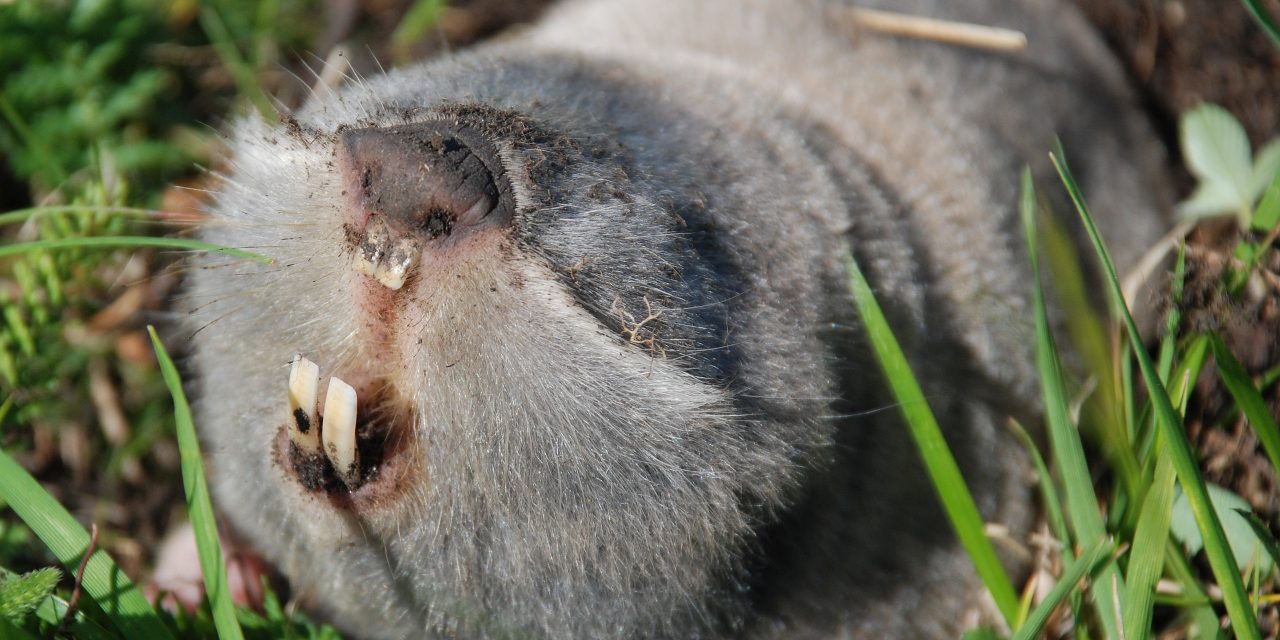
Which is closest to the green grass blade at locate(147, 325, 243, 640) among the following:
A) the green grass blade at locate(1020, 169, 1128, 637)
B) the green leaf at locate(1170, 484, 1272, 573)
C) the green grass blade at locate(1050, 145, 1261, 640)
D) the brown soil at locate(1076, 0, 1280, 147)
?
the green grass blade at locate(1020, 169, 1128, 637)

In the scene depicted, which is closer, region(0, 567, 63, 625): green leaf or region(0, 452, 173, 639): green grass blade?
region(0, 567, 63, 625): green leaf

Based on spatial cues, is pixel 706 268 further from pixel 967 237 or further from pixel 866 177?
pixel 967 237

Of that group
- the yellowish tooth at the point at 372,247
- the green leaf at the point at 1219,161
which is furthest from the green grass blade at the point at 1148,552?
the yellowish tooth at the point at 372,247

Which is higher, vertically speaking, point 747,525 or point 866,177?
point 866,177

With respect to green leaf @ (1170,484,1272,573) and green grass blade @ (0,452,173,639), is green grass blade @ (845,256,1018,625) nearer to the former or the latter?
green leaf @ (1170,484,1272,573)

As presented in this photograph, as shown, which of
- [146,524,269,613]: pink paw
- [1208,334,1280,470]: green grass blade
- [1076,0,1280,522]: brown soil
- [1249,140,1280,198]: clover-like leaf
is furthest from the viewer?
[1076,0,1280,522]: brown soil

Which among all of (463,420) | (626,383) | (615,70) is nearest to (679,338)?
(626,383)
